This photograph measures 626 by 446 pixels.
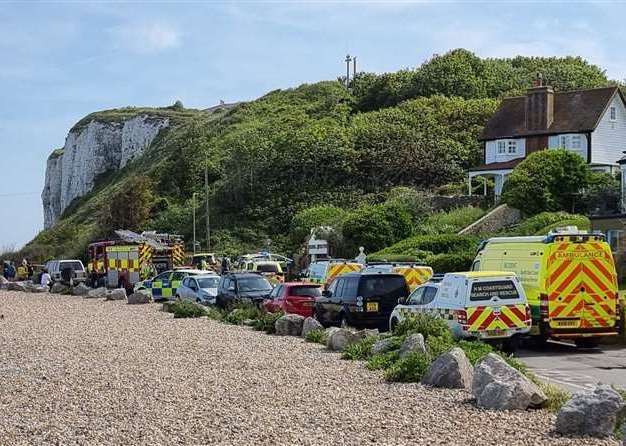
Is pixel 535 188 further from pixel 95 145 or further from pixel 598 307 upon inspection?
pixel 95 145

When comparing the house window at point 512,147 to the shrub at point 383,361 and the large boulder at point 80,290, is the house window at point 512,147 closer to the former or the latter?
the large boulder at point 80,290

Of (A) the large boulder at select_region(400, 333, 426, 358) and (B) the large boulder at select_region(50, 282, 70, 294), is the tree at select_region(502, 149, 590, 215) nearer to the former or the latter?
(B) the large boulder at select_region(50, 282, 70, 294)

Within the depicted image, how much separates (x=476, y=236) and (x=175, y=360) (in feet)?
83.3

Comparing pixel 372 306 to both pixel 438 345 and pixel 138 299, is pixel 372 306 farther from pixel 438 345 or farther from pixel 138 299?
pixel 138 299

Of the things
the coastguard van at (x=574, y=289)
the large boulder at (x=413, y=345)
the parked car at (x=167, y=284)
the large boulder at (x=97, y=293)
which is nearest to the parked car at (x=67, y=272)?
the large boulder at (x=97, y=293)

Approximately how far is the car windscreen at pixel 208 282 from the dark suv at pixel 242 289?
10.3 feet

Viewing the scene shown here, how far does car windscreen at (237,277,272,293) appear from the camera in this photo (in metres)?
31.0

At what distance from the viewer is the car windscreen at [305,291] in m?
26.8

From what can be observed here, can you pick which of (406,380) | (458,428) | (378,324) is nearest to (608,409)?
(458,428)

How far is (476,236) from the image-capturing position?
4159 centimetres

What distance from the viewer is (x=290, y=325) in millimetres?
23594

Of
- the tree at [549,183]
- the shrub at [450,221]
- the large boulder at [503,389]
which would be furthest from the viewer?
the shrub at [450,221]

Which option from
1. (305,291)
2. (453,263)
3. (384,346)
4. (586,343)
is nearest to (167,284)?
(453,263)

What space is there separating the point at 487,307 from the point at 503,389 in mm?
6840
